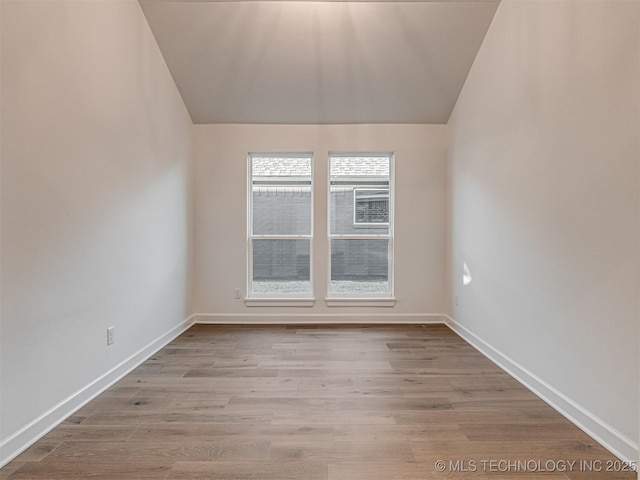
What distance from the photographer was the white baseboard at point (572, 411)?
166 centimetres

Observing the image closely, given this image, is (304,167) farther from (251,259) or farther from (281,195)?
(251,259)

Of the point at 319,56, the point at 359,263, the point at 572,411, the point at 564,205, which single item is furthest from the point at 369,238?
the point at 572,411

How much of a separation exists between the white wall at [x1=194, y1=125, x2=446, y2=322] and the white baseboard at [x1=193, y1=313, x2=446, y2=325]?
Answer: 13mm

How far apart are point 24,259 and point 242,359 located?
1.79 metres

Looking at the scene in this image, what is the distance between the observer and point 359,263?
438cm

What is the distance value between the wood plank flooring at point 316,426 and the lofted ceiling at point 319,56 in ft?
9.13

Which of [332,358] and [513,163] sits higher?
[513,163]

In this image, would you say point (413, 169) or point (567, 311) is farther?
point (413, 169)

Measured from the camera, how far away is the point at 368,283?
14.3ft

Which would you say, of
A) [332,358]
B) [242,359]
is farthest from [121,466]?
[332,358]

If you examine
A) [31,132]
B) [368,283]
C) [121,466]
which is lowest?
[121,466]

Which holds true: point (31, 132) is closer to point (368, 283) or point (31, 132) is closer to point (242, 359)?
point (242, 359)

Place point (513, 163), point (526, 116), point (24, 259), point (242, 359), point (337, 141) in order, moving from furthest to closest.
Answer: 1. point (337, 141)
2. point (242, 359)
3. point (513, 163)
4. point (526, 116)
5. point (24, 259)

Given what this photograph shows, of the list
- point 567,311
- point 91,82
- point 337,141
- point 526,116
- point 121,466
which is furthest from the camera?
point 337,141
